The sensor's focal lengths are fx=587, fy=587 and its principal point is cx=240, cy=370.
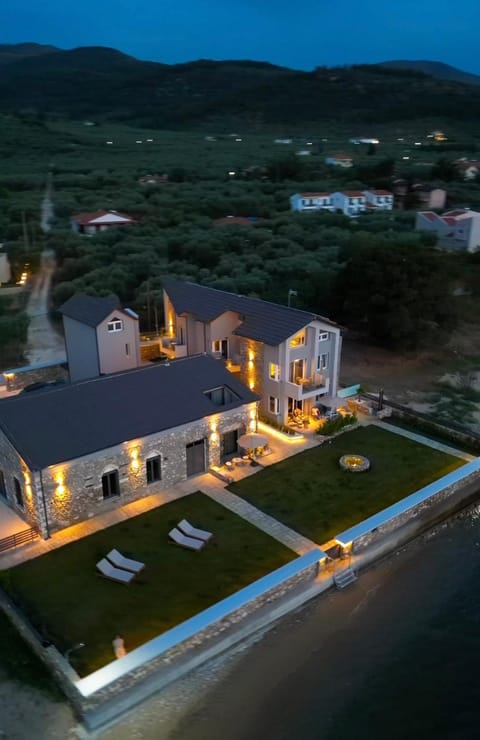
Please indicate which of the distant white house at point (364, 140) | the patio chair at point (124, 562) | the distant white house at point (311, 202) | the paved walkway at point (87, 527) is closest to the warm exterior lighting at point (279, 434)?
the paved walkway at point (87, 527)

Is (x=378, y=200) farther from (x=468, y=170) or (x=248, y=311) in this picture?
(x=248, y=311)

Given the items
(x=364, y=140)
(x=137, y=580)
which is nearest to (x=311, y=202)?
(x=137, y=580)

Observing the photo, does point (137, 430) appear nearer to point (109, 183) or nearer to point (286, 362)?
point (286, 362)

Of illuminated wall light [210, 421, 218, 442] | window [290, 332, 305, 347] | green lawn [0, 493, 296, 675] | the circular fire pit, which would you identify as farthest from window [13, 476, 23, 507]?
window [290, 332, 305, 347]

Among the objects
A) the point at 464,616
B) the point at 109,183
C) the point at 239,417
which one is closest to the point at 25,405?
the point at 239,417

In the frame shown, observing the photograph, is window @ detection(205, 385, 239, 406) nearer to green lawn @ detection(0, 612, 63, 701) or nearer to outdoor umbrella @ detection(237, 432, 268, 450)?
outdoor umbrella @ detection(237, 432, 268, 450)
